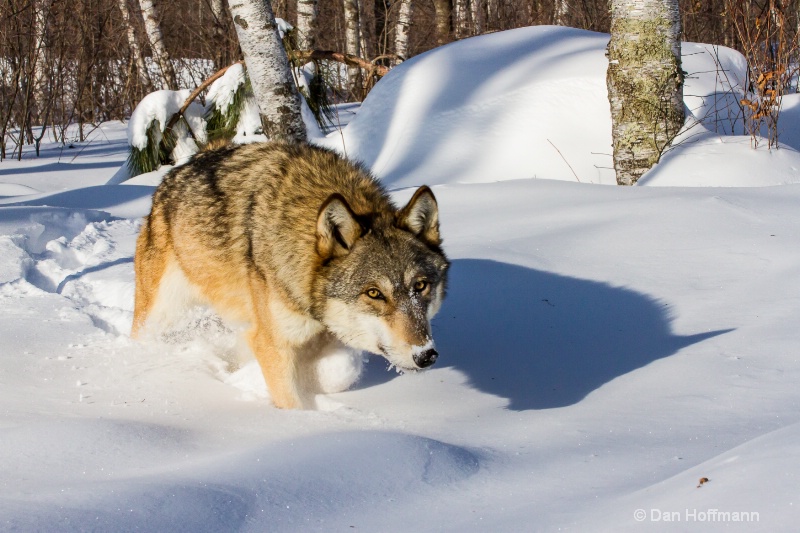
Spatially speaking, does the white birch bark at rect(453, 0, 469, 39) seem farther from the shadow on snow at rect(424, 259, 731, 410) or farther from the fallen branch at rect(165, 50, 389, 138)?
the shadow on snow at rect(424, 259, 731, 410)

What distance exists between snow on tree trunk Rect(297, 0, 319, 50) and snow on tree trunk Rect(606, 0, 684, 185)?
7102mm

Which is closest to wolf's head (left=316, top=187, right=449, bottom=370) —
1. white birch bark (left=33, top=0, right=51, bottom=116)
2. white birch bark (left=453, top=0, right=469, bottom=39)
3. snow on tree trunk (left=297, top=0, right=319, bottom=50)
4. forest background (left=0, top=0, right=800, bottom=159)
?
→ forest background (left=0, top=0, right=800, bottom=159)

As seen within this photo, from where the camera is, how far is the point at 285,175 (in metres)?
4.04

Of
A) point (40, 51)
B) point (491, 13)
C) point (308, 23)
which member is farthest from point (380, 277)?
point (491, 13)

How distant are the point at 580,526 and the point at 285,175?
2601 millimetres

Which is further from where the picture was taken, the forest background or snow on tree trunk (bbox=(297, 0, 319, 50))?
snow on tree trunk (bbox=(297, 0, 319, 50))

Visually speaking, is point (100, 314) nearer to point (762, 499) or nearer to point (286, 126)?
point (286, 126)

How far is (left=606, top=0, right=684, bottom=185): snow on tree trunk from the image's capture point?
6.91 m

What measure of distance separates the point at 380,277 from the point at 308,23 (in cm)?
1084

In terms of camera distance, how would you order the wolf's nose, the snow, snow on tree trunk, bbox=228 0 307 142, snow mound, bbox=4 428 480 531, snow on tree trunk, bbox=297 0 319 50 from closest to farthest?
snow mound, bbox=4 428 480 531
the wolf's nose
snow on tree trunk, bbox=228 0 307 142
the snow
snow on tree trunk, bbox=297 0 319 50

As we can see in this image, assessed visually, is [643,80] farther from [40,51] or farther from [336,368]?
[40,51]

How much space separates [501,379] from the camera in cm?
382

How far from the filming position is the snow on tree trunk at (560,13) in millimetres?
18703

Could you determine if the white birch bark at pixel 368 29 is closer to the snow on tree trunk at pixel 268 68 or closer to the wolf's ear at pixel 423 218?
the snow on tree trunk at pixel 268 68
